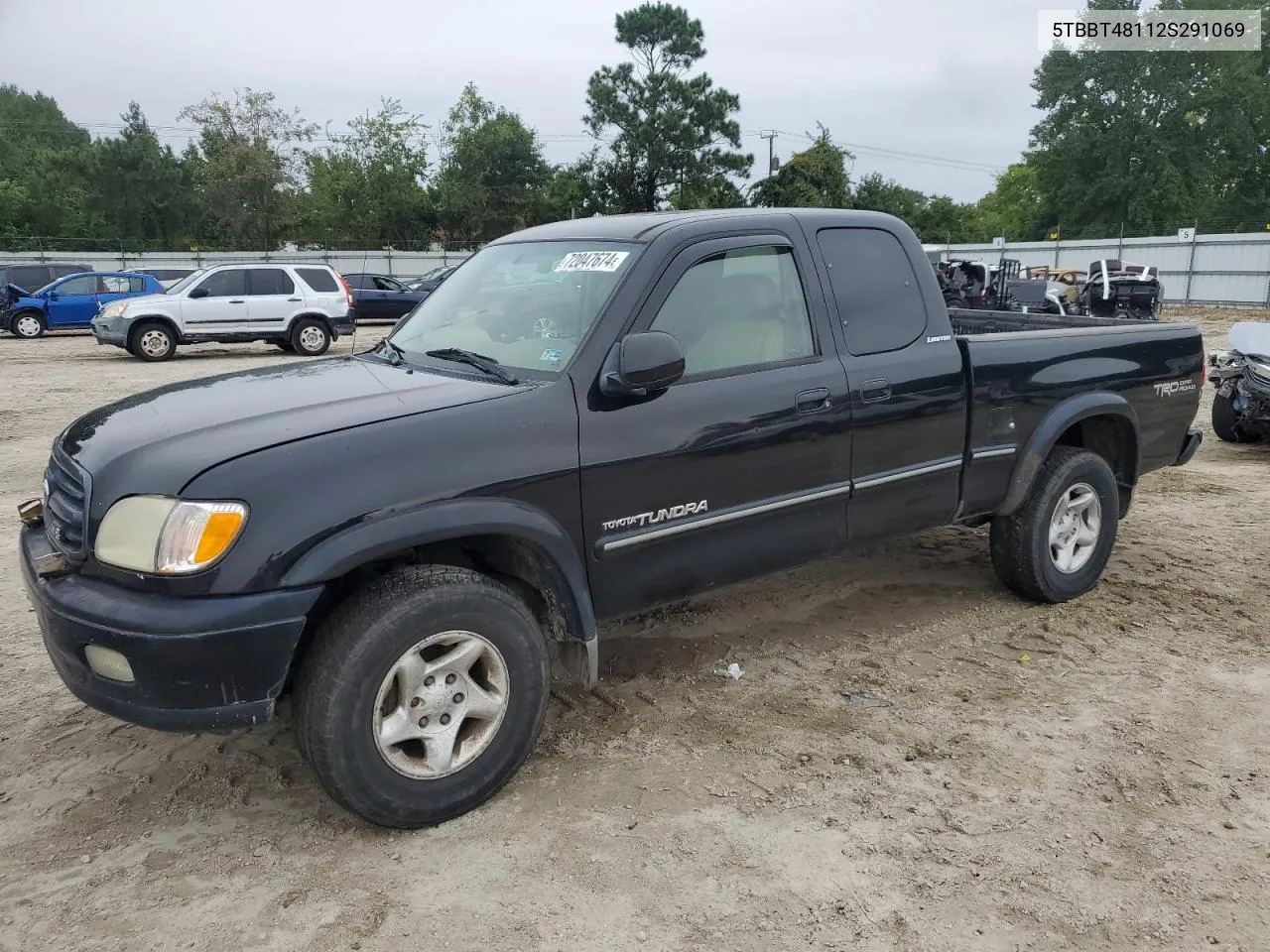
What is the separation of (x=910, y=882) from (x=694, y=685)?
4.72ft

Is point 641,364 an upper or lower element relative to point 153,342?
upper

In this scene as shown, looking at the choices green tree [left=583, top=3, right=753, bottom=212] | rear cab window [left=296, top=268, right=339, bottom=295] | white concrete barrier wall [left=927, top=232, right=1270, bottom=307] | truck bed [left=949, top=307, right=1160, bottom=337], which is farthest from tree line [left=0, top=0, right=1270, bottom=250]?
truck bed [left=949, top=307, right=1160, bottom=337]

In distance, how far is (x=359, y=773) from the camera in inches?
112

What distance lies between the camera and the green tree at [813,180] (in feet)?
132

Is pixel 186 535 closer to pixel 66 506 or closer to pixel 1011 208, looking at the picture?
pixel 66 506

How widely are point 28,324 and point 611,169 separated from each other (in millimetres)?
32238

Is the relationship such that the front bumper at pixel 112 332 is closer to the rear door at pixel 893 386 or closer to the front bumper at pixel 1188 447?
the rear door at pixel 893 386

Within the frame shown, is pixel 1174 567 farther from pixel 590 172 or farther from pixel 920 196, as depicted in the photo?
pixel 920 196

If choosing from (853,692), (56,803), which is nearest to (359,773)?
Answer: (56,803)

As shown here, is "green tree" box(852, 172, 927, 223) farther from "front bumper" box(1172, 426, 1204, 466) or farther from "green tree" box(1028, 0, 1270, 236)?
"front bumper" box(1172, 426, 1204, 466)

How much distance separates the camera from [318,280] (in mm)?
18906

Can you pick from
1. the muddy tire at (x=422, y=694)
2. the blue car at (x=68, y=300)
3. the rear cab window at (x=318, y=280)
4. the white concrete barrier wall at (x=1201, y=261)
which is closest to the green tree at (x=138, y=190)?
the blue car at (x=68, y=300)

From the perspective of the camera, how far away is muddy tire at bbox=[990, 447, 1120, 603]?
15.5ft

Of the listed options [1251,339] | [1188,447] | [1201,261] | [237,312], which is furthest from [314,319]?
[1201,261]
